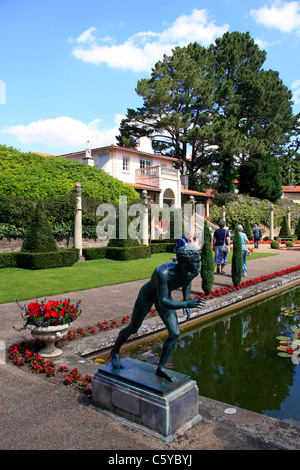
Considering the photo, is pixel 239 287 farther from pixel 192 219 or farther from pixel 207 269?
pixel 192 219

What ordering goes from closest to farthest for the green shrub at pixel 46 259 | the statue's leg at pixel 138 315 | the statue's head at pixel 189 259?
the statue's head at pixel 189 259, the statue's leg at pixel 138 315, the green shrub at pixel 46 259

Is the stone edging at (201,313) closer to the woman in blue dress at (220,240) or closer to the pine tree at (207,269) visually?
the pine tree at (207,269)

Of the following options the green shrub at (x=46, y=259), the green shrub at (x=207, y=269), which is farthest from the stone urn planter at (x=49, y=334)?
the green shrub at (x=46, y=259)

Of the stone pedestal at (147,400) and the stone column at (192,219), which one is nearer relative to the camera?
the stone pedestal at (147,400)

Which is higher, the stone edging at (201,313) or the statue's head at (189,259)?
the statue's head at (189,259)

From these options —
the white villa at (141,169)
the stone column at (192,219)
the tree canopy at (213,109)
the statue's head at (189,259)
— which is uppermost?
the tree canopy at (213,109)

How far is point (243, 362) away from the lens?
5816 millimetres

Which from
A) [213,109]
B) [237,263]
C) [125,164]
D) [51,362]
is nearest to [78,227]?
[237,263]

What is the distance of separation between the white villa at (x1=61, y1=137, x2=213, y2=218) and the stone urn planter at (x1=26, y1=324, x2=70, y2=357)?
80.9 ft

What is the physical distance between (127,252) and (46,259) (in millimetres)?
4843

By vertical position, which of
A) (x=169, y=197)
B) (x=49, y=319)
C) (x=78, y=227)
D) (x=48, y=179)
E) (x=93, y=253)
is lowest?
(x=49, y=319)

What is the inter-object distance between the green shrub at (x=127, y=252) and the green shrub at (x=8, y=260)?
17.5 feet

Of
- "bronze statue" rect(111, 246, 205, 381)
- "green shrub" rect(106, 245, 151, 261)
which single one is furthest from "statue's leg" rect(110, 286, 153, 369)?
"green shrub" rect(106, 245, 151, 261)

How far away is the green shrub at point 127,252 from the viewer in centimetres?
1877
